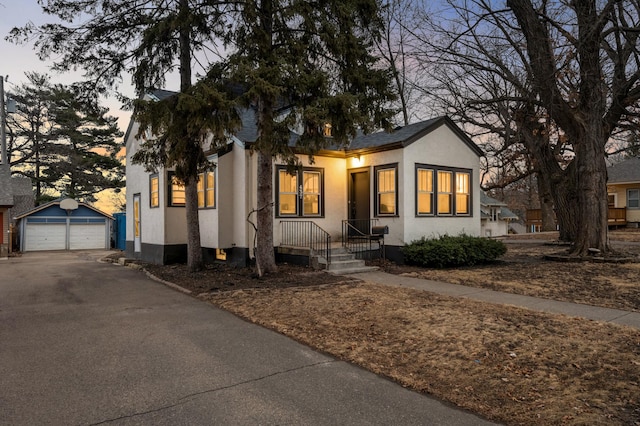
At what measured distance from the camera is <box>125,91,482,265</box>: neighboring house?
12148 mm

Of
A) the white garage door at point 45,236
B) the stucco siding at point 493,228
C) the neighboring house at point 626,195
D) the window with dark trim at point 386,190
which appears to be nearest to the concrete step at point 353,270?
the window with dark trim at point 386,190

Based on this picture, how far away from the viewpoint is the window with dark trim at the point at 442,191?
12.7 meters

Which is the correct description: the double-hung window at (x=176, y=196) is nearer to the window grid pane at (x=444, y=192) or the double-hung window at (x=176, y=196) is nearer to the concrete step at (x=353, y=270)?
the concrete step at (x=353, y=270)

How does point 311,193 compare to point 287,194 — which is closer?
point 287,194

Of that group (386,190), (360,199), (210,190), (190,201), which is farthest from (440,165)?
(190,201)

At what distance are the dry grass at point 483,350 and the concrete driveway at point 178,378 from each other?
347 millimetres

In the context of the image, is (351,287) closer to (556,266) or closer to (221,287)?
(221,287)

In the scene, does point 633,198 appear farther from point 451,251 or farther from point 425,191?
point 451,251

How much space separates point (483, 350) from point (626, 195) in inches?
1235

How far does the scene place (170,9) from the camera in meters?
10.5

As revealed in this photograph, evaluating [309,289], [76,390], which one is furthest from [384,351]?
[309,289]

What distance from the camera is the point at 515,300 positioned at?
7309 millimetres

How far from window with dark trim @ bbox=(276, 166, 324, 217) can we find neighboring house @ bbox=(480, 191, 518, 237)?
2399 centimetres

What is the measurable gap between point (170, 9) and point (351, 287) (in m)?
8.41
